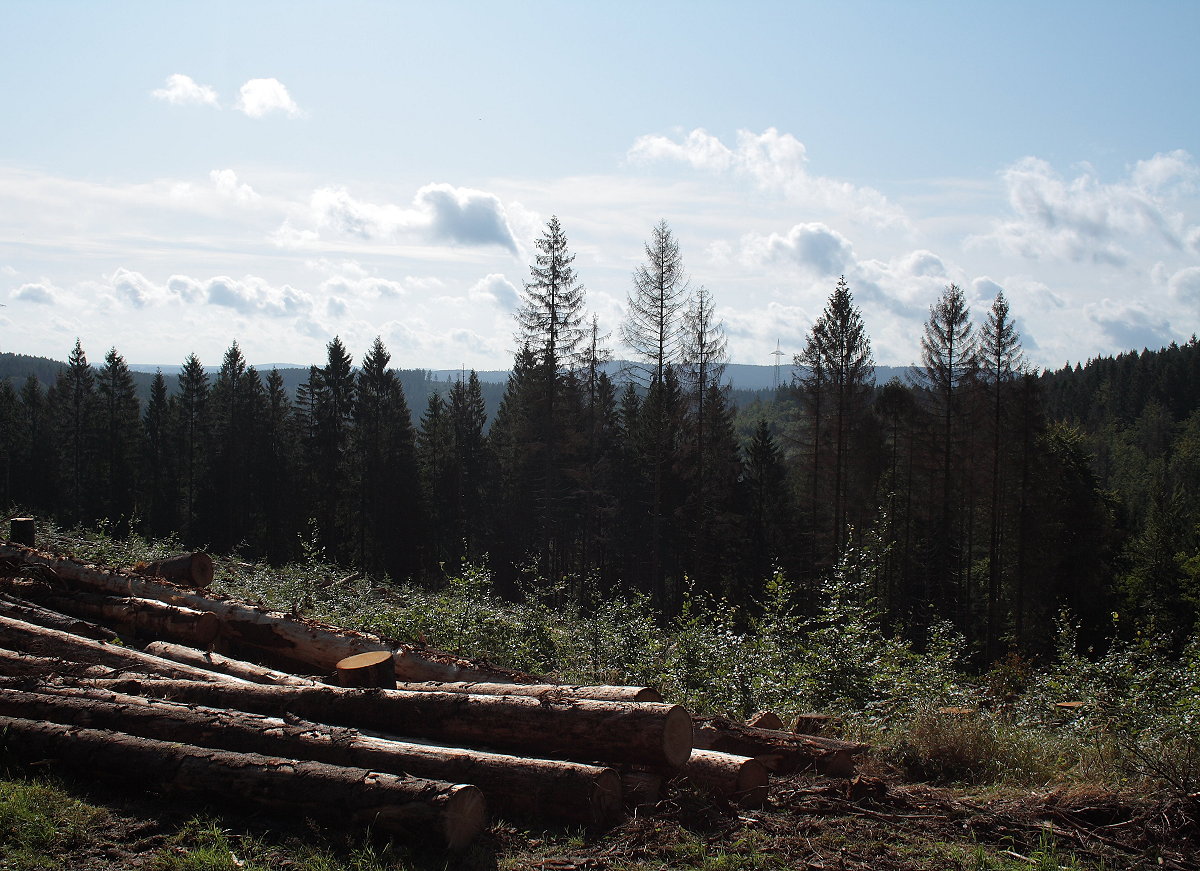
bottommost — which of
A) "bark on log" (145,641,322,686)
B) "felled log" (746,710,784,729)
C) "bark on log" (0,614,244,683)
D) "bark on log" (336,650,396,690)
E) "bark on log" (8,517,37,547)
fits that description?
"felled log" (746,710,784,729)

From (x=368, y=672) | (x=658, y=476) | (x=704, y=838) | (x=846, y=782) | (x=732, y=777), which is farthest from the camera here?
(x=658, y=476)

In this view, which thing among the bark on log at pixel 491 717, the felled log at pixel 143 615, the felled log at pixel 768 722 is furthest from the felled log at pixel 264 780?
the felled log at pixel 768 722

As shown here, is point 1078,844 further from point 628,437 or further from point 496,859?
point 628,437

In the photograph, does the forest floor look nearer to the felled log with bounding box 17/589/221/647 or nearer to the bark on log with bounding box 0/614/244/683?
the bark on log with bounding box 0/614/244/683

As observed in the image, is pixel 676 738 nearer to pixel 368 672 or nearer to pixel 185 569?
pixel 368 672

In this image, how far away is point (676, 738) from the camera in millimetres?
5633

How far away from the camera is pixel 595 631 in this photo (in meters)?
11.5

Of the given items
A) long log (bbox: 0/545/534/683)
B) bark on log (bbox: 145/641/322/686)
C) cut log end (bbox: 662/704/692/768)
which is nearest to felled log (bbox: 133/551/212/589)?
long log (bbox: 0/545/534/683)

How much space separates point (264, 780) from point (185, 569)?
26.2ft

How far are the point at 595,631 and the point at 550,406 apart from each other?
71.4 ft

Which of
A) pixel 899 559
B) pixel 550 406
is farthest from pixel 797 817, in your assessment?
pixel 899 559

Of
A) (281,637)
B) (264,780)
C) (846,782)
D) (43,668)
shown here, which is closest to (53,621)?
(43,668)

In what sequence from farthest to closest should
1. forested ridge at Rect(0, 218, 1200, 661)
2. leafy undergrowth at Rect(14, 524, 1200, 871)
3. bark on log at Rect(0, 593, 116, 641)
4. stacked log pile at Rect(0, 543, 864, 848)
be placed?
forested ridge at Rect(0, 218, 1200, 661), bark on log at Rect(0, 593, 116, 641), stacked log pile at Rect(0, 543, 864, 848), leafy undergrowth at Rect(14, 524, 1200, 871)

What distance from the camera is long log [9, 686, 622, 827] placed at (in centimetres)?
528
